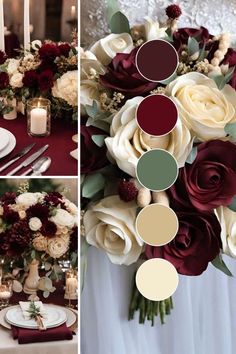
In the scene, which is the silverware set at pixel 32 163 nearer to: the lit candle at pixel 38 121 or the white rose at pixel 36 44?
the lit candle at pixel 38 121

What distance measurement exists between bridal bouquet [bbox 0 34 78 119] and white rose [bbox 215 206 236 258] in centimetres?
35

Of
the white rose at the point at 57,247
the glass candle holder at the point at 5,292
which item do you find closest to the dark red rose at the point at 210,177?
the white rose at the point at 57,247

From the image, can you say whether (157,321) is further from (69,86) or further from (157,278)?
(69,86)

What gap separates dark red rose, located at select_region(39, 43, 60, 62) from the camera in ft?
3.23

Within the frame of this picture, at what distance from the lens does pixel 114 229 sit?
113 cm

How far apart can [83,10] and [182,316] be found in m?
0.71

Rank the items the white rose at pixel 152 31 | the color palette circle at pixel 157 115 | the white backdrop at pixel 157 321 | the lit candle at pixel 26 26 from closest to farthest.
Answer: the lit candle at pixel 26 26 < the color palette circle at pixel 157 115 < the white rose at pixel 152 31 < the white backdrop at pixel 157 321

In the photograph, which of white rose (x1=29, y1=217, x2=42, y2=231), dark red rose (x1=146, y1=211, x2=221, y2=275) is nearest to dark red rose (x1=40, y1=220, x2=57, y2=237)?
white rose (x1=29, y1=217, x2=42, y2=231)

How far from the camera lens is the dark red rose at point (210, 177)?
111 centimetres

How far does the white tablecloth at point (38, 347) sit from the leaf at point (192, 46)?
0.57 metres

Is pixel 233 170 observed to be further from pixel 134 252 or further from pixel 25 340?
pixel 25 340

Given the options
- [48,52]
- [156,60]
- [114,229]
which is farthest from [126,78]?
[114,229]

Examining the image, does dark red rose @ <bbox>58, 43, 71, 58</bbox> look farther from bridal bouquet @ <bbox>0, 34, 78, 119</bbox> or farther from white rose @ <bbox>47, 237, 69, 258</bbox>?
white rose @ <bbox>47, 237, 69, 258</bbox>

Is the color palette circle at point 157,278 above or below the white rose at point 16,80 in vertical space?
below
